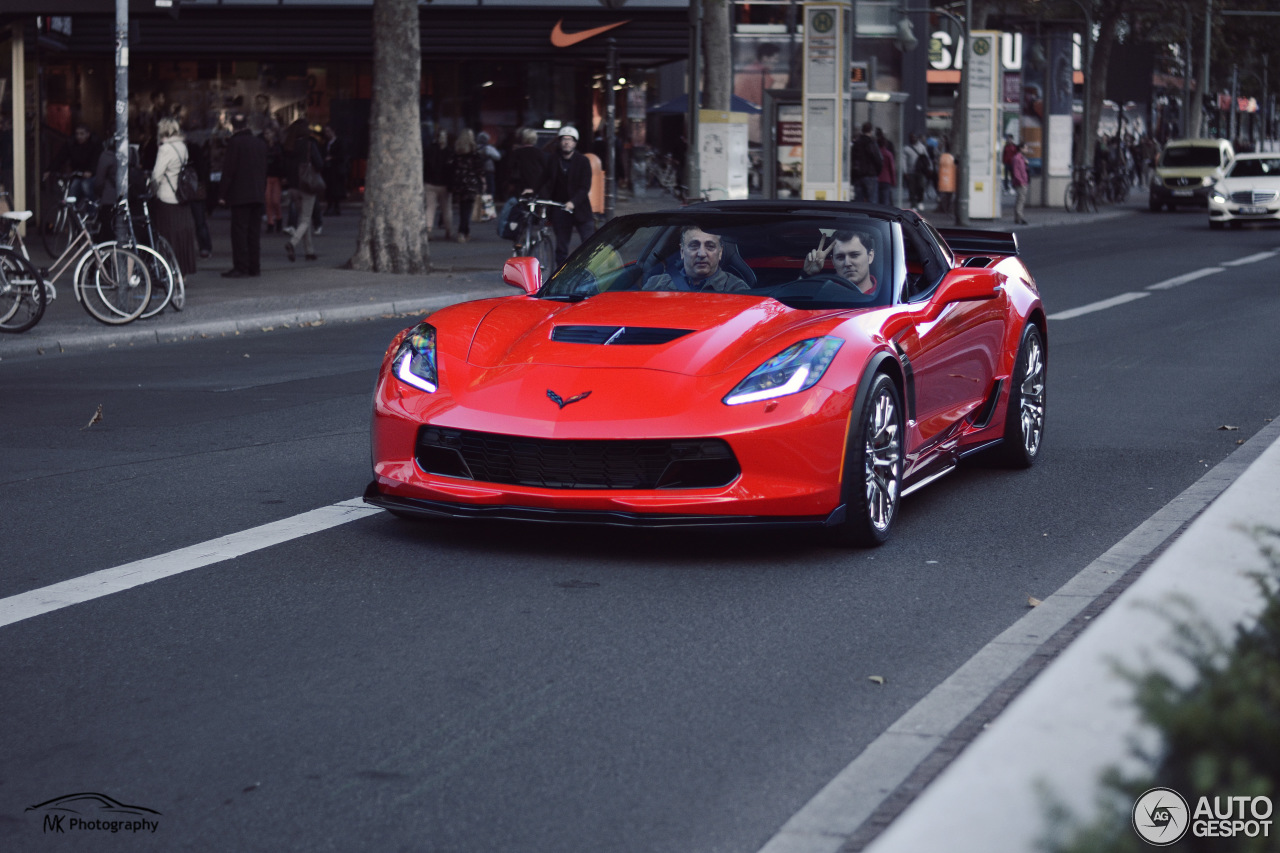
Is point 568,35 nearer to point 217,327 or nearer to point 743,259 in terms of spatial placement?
point 217,327

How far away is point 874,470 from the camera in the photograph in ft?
21.2

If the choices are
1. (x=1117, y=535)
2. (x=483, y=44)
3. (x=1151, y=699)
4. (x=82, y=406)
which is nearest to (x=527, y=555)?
(x=1117, y=535)

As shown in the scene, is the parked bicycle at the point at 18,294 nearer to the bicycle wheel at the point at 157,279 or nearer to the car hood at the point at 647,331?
the bicycle wheel at the point at 157,279

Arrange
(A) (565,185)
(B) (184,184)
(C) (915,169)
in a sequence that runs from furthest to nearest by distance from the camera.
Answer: (C) (915,169) < (A) (565,185) < (B) (184,184)

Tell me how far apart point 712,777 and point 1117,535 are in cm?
337

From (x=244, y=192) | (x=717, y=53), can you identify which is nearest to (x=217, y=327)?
(x=244, y=192)

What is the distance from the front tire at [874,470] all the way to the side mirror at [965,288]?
0.83 m

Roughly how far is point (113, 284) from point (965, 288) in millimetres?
10350

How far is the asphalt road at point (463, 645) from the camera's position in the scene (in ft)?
12.4

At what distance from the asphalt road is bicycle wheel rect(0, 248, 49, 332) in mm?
5201

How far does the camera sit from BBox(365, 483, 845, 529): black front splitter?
6039mm

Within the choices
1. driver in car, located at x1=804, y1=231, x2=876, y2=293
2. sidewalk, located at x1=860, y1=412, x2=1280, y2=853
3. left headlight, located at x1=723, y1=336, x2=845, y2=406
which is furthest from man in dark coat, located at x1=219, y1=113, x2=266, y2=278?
sidewalk, located at x1=860, y1=412, x2=1280, y2=853

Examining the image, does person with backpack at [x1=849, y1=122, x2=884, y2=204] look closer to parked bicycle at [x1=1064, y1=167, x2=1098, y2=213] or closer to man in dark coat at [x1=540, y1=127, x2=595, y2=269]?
parked bicycle at [x1=1064, y1=167, x2=1098, y2=213]

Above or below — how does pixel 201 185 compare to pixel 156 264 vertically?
above
